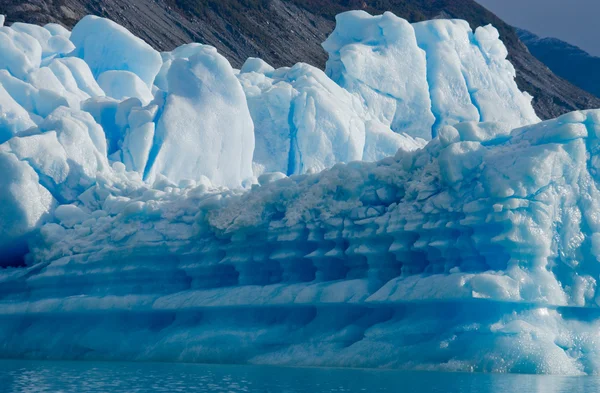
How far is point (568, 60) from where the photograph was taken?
5703cm

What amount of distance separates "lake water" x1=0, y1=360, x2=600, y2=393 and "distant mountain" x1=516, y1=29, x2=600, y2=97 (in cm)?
4363

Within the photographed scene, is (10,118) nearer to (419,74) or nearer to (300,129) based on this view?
(300,129)

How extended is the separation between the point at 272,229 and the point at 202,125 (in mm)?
4588

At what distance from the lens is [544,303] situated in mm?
9875

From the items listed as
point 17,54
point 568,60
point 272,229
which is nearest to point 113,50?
point 17,54

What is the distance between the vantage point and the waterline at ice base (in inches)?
395

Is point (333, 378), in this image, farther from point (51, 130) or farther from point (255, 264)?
point (51, 130)

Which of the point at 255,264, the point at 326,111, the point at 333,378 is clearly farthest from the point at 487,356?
the point at 326,111

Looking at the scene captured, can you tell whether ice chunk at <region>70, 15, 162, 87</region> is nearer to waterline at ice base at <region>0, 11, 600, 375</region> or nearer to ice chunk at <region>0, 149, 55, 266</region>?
waterline at ice base at <region>0, 11, 600, 375</region>

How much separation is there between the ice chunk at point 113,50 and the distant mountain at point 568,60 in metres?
36.5

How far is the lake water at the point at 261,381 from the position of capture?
8117mm

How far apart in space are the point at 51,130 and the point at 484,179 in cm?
698

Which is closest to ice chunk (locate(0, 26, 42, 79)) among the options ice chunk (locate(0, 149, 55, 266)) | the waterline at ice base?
the waterline at ice base

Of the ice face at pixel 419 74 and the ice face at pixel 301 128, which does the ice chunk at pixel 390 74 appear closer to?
the ice face at pixel 419 74
